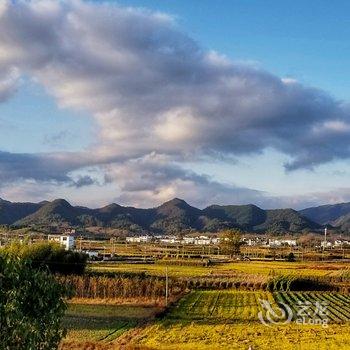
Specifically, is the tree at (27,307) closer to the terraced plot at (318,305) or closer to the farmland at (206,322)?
the farmland at (206,322)

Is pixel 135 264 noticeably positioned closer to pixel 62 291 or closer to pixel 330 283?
pixel 330 283

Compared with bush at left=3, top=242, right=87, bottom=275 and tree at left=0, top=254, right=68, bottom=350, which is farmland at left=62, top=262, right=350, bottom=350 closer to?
bush at left=3, top=242, right=87, bottom=275

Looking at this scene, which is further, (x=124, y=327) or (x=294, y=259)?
(x=294, y=259)

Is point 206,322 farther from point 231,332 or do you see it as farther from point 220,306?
point 220,306

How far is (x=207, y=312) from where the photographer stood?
157 ft

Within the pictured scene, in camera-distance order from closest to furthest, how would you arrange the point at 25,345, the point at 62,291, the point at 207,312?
1. the point at 25,345
2. the point at 62,291
3. the point at 207,312

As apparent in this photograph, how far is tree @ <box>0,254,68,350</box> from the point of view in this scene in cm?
1316

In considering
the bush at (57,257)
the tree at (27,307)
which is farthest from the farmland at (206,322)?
the tree at (27,307)

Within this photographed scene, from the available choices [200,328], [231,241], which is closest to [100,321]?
[200,328]

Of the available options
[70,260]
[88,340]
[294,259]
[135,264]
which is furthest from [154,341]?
[294,259]

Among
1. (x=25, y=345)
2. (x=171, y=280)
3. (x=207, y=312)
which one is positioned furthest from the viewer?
(x=171, y=280)

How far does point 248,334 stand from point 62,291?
23.5m

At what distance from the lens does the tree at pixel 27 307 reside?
1316cm

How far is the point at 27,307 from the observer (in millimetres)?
13570
